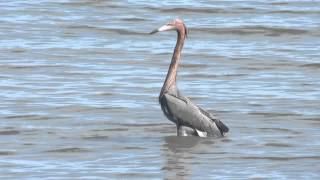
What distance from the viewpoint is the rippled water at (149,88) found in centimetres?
1165

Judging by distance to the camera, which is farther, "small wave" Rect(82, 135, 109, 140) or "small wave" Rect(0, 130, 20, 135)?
"small wave" Rect(0, 130, 20, 135)

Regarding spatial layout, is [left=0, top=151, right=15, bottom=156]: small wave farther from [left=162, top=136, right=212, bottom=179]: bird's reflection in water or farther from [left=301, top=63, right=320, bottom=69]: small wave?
[left=301, top=63, right=320, bottom=69]: small wave

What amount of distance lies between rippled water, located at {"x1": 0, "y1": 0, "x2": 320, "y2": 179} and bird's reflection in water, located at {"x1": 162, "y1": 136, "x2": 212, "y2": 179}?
0.01m

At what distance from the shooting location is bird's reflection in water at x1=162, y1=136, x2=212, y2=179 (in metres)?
11.2

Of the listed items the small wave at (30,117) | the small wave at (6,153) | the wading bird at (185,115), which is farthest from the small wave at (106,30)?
the small wave at (6,153)

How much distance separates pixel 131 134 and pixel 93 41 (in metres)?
6.28

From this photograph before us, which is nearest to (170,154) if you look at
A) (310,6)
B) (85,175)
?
(85,175)

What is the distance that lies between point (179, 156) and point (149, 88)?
11.3 ft

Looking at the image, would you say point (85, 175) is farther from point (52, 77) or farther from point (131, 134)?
point (52, 77)

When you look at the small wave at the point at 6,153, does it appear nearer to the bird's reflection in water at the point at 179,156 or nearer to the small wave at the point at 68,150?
the small wave at the point at 68,150

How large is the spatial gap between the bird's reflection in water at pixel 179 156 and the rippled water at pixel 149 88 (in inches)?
0.5

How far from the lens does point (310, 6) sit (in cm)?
2245

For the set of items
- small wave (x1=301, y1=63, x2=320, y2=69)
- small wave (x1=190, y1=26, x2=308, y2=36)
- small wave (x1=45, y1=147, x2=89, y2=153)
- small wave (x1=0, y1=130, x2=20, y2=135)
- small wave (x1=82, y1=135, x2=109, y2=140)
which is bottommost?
small wave (x1=190, y1=26, x2=308, y2=36)

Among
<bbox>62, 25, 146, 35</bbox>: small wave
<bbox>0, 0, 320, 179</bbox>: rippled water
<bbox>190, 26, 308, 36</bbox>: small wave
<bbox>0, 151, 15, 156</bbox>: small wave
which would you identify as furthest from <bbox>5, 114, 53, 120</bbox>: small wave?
<bbox>190, 26, 308, 36</bbox>: small wave
